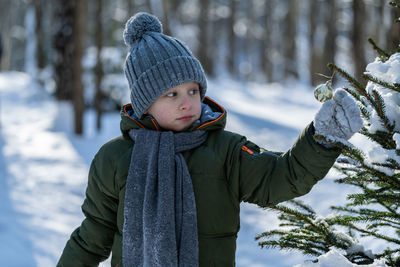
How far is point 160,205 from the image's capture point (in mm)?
1614

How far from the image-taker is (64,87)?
362 inches

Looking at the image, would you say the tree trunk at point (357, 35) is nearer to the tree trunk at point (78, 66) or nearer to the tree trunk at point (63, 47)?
the tree trunk at point (78, 66)

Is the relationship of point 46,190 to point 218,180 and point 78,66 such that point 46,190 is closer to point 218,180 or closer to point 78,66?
point 78,66

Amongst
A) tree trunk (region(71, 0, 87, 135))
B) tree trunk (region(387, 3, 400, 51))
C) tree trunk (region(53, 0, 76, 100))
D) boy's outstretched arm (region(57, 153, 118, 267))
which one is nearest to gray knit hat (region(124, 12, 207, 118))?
boy's outstretched arm (region(57, 153, 118, 267))

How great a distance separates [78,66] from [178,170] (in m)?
5.90

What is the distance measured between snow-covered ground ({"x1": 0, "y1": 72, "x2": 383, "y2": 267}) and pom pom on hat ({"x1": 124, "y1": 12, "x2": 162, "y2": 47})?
1229mm

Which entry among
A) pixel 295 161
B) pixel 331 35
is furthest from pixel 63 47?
pixel 331 35

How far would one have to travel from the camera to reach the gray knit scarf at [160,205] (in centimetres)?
158

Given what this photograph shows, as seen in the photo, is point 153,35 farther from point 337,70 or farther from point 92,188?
point 337,70

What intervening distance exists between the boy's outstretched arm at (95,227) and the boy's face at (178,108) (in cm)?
33

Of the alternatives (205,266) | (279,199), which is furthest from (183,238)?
Answer: (279,199)

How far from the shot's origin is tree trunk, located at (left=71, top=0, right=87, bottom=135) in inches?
279

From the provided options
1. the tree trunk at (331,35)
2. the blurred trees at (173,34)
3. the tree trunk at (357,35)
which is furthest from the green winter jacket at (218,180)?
the tree trunk at (331,35)

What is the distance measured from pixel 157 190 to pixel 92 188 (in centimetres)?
38
